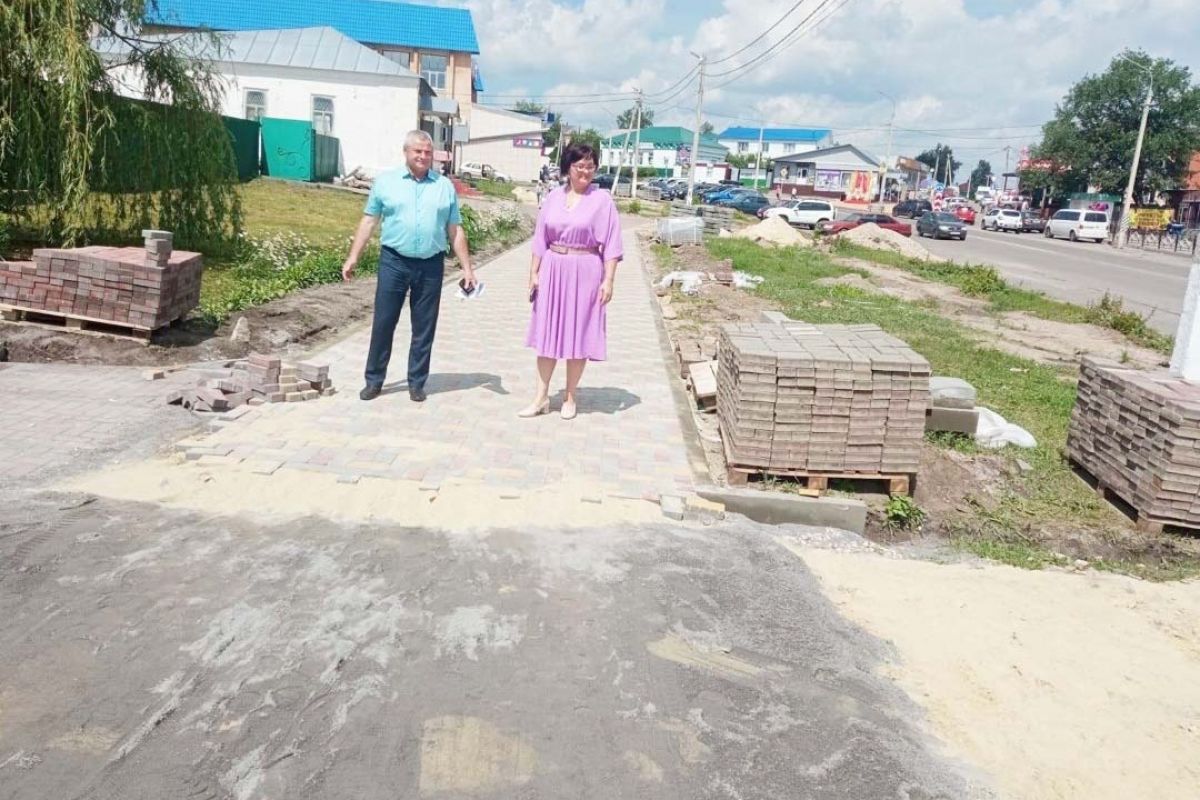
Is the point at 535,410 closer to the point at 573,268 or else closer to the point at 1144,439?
the point at 573,268

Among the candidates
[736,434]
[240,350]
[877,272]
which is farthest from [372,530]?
[877,272]

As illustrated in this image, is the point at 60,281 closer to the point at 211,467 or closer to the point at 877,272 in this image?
the point at 211,467

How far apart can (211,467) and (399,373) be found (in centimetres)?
266

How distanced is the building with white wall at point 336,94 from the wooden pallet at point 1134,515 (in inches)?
1188

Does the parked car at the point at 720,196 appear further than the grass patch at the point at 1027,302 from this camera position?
Yes

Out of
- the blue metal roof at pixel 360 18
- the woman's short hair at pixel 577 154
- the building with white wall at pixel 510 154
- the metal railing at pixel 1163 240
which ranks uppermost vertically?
the blue metal roof at pixel 360 18

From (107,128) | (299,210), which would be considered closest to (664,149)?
(299,210)

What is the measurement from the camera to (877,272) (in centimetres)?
2216

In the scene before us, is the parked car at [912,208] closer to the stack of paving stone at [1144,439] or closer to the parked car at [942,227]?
the parked car at [942,227]

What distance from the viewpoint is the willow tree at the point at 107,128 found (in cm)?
994

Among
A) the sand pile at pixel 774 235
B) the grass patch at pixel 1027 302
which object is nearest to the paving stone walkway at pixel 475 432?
the grass patch at pixel 1027 302

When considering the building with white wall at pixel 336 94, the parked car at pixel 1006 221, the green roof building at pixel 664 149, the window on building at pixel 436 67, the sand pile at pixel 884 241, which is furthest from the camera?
the green roof building at pixel 664 149

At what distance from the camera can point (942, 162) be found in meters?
139

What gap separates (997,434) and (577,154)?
367 cm
